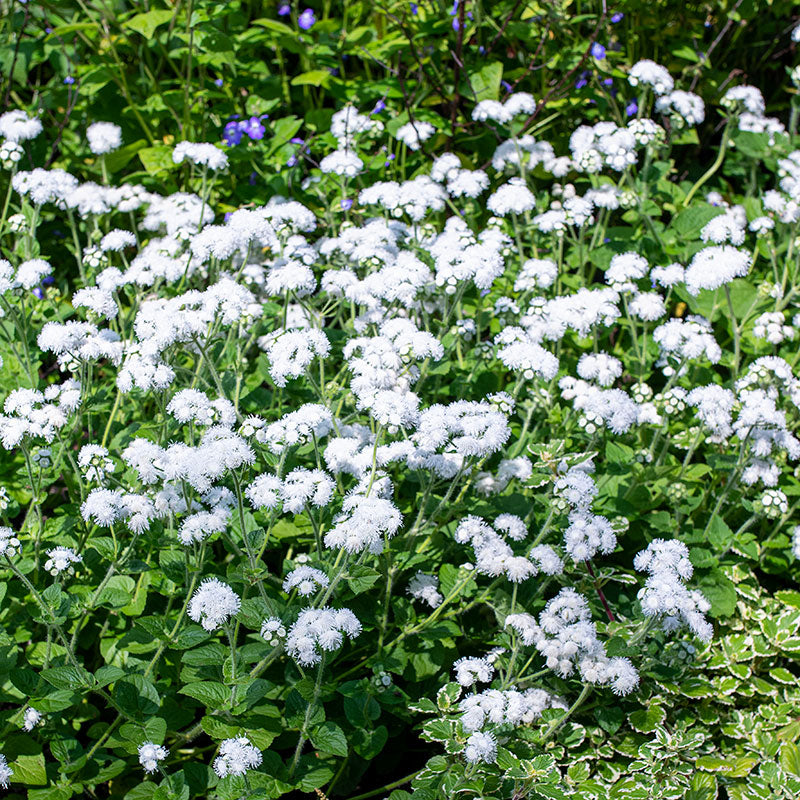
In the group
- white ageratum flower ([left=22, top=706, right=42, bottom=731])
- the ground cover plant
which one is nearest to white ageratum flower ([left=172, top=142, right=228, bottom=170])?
the ground cover plant

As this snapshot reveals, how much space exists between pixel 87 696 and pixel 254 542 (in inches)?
36.6

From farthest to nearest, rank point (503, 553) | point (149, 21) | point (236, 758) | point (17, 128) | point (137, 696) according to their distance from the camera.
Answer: point (149, 21) < point (17, 128) < point (503, 553) < point (137, 696) < point (236, 758)

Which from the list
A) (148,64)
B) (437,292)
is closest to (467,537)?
(437,292)

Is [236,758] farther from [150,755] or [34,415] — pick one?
[34,415]

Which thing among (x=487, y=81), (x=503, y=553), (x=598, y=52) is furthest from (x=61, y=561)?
(x=598, y=52)

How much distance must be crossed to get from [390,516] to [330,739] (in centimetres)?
65

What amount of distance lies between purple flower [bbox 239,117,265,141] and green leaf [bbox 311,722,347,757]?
10.0 feet

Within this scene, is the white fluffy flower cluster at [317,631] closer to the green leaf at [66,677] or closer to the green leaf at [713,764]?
the green leaf at [66,677]

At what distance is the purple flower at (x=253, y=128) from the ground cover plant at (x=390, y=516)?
0.17 m

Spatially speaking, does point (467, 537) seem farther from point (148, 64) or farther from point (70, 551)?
point (148, 64)

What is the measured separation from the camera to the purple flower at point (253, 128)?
4508 millimetres

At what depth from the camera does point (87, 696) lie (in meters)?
3.01

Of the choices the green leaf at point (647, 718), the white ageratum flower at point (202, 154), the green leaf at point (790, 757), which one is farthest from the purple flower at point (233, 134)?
the green leaf at point (790, 757)

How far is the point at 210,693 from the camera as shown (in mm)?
2451
